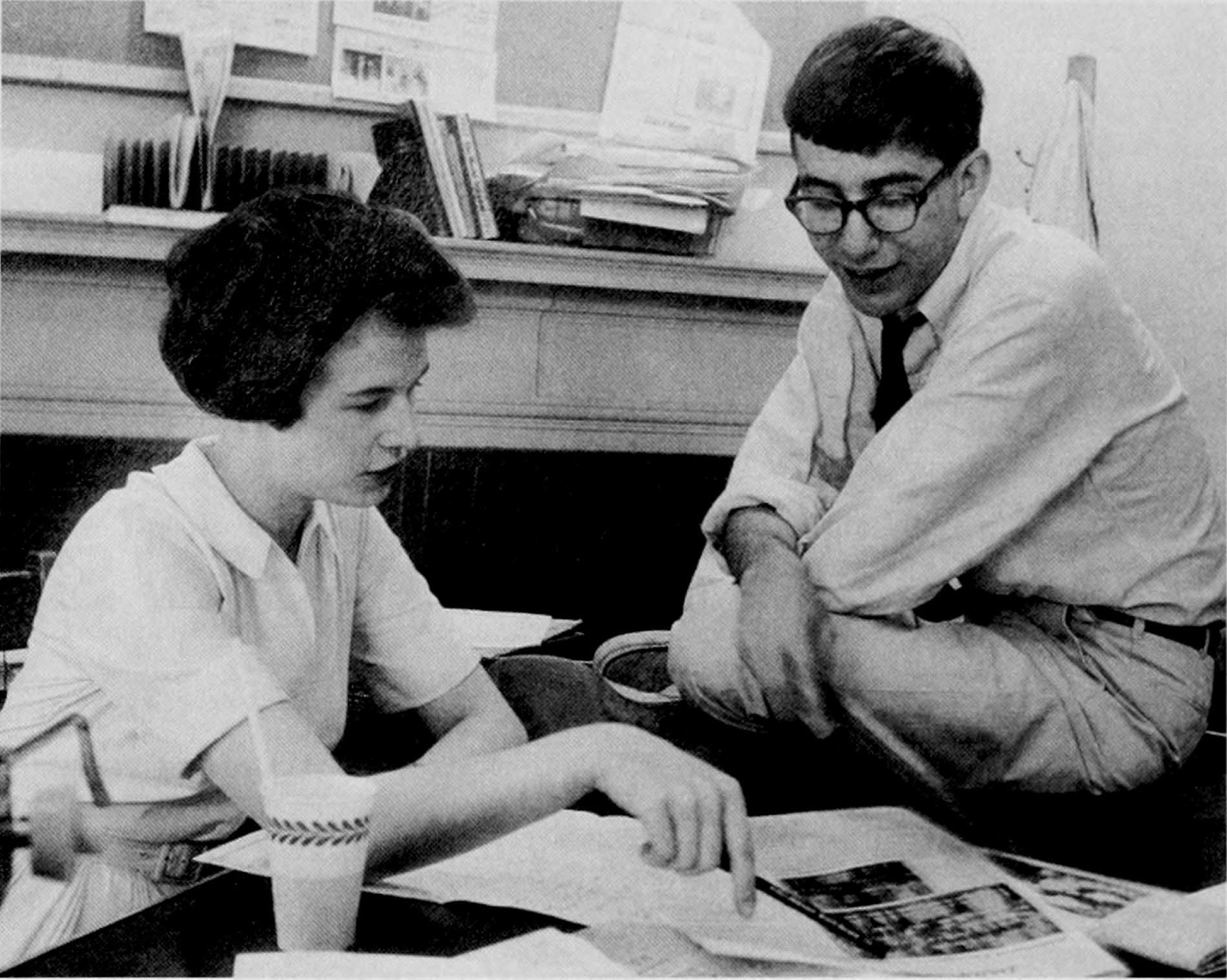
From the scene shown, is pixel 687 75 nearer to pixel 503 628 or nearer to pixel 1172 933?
pixel 503 628

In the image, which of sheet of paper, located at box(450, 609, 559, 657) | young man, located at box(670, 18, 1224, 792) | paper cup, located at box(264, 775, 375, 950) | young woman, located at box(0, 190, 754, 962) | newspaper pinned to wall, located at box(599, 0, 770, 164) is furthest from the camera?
newspaper pinned to wall, located at box(599, 0, 770, 164)

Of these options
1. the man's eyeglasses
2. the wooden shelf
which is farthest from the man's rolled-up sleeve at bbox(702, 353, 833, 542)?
the wooden shelf

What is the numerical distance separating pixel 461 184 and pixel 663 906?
53.5 inches

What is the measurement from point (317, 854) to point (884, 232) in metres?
1.02

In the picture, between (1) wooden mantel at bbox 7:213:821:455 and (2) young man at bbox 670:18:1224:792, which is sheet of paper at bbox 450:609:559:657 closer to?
→ (2) young man at bbox 670:18:1224:792

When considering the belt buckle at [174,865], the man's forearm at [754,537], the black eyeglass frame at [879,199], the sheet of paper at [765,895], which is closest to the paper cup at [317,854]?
the sheet of paper at [765,895]

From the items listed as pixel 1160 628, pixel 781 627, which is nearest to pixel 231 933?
pixel 781 627

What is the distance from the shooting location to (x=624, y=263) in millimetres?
2035

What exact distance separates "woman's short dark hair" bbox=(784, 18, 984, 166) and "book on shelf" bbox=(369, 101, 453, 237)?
2.13ft

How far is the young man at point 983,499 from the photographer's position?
4.66 ft

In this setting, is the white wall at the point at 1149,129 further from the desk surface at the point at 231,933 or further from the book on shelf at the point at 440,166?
the desk surface at the point at 231,933

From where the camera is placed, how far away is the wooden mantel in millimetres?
1818

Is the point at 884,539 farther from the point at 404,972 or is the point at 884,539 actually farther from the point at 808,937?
the point at 404,972

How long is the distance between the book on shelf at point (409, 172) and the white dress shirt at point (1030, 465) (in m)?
0.70
